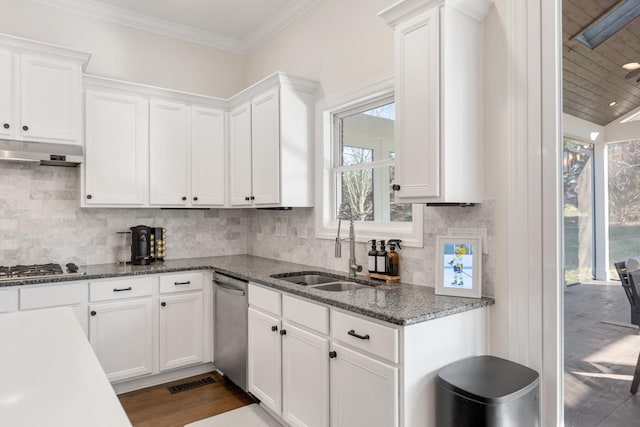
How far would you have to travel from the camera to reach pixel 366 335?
6.11 ft

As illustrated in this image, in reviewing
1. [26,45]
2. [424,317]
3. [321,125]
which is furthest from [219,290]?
[26,45]

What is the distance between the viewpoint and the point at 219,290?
10.8 ft

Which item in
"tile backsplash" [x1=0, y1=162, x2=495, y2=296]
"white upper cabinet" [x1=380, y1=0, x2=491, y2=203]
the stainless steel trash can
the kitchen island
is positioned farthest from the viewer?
"tile backsplash" [x1=0, y1=162, x2=495, y2=296]

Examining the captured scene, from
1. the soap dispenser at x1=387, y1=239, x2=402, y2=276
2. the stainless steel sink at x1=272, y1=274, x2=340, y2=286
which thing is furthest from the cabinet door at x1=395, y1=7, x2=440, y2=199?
the stainless steel sink at x1=272, y1=274, x2=340, y2=286

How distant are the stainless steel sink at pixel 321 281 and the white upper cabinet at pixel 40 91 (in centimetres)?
187

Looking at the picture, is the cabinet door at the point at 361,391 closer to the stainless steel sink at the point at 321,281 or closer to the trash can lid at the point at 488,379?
the trash can lid at the point at 488,379

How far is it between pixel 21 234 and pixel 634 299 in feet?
13.0

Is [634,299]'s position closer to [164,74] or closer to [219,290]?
[219,290]

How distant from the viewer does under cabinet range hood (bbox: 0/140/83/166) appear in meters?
2.78

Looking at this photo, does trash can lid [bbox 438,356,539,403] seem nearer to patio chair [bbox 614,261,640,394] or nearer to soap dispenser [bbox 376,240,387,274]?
patio chair [bbox 614,261,640,394]

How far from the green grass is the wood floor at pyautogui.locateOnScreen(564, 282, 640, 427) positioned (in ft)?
0.17

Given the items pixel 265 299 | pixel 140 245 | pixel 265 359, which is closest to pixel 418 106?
pixel 265 299

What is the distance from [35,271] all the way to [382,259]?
2.43m

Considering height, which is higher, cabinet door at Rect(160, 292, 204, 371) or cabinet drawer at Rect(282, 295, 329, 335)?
cabinet drawer at Rect(282, 295, 329, 335)
